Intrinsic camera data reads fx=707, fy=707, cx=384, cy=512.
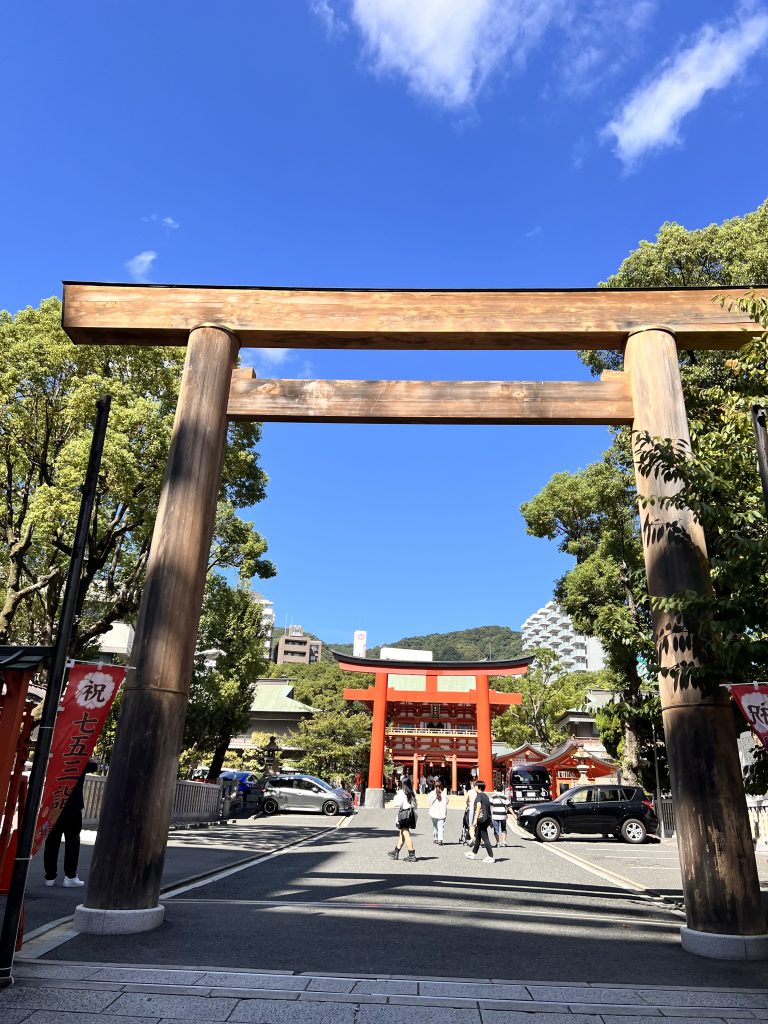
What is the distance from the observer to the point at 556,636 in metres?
133

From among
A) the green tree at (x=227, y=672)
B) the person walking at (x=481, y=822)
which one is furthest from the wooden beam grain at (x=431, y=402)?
the green tree at (x=227, y=672)

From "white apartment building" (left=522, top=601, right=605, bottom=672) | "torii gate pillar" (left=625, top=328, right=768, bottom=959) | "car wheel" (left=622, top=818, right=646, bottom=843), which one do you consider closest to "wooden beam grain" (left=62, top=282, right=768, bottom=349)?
"torii gate pillar" (left=625, top=328, right=768, bottom=959)

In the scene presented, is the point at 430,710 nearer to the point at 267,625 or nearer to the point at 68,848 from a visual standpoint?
the point at 267,625

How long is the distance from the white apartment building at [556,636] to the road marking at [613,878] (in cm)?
8663

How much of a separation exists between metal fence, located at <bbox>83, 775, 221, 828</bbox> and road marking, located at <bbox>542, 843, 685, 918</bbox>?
28.2 feet

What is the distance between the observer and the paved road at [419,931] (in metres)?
4.90

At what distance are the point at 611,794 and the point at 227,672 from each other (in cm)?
1358

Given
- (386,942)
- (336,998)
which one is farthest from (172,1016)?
(386,942)

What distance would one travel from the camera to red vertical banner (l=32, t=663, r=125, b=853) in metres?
5.44

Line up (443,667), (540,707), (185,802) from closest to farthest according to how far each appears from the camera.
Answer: (185,802), (443,667), (540,707)

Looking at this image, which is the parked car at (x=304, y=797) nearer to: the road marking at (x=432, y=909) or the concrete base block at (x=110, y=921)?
the road marking at (x=432, y=909)

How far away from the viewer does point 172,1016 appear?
3801mm

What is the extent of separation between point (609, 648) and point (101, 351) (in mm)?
16077

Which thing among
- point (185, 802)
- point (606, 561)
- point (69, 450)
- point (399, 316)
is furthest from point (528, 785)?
point (399, 316)
